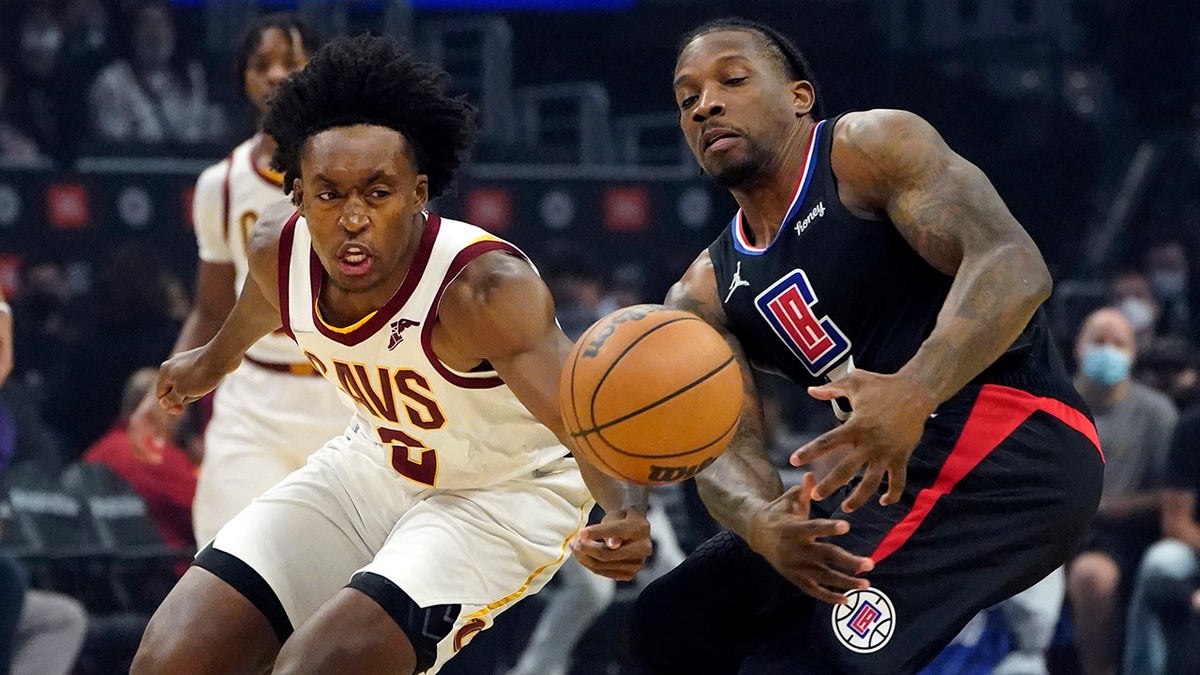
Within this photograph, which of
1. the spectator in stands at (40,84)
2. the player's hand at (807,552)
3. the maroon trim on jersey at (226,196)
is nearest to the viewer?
the player's hand at (807,552)

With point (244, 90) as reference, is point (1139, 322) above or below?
below

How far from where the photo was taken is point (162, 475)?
732 centimetres

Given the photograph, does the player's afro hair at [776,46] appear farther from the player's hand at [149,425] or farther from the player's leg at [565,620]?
the player's leg at [565,620]

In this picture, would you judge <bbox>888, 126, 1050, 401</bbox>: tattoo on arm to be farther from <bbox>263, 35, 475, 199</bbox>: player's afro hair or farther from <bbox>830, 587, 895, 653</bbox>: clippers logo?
<bbox>263, 35, 475, 199</bbox>: player's afro hair

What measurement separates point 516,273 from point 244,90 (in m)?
2.58

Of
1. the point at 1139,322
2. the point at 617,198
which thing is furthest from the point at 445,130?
the point at 1139,322

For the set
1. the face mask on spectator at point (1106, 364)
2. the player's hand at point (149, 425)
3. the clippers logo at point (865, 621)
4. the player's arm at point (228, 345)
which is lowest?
the face mask on spectator at point (1106, 364)

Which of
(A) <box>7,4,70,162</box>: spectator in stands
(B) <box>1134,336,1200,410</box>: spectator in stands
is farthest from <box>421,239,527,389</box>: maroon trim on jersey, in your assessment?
(A) <box>7,4,70,162</box>: spectator in stands

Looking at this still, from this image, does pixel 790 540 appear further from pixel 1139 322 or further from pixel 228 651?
pixel 1139 322

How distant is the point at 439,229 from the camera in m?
3.97

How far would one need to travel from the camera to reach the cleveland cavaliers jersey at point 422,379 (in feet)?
12.7

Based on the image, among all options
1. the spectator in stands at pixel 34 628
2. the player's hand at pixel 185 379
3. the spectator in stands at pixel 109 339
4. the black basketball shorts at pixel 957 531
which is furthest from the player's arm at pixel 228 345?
the spectator in stands at pixel 109 339

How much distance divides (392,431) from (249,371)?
5.62 feet

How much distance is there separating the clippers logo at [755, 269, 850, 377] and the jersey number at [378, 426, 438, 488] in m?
0.85
